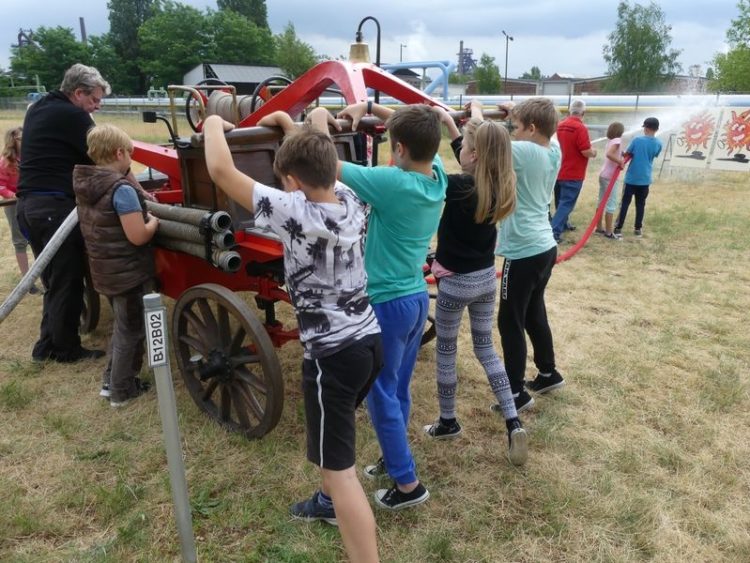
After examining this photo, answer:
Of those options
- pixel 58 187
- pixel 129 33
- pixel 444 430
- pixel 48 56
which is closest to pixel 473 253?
pixel 444 430

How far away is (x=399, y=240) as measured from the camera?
2.19m

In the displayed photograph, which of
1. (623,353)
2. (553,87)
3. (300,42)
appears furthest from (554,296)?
(553,87)

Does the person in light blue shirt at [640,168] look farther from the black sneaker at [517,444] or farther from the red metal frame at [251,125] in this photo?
the black sneaker at [517,444]

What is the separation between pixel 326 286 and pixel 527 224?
1493 mm

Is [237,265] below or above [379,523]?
above

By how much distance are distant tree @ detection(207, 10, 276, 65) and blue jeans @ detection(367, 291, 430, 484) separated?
208 ft

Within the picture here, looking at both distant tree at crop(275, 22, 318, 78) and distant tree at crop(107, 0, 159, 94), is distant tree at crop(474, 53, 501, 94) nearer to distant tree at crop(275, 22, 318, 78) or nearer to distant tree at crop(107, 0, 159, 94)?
distant tree at crop(275, 22, 318, 78)

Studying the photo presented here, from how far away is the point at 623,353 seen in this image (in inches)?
164

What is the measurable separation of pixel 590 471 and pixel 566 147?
5.20 metres

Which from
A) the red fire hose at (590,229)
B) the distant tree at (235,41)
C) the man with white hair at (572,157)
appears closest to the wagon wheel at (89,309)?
the red fire hose at (590,229)

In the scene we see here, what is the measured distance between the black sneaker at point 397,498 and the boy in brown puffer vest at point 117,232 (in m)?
1.71

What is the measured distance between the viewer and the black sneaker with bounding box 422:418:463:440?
307 centimetres

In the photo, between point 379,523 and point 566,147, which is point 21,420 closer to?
point 379,523

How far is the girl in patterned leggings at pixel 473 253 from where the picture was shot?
8.00 ft
